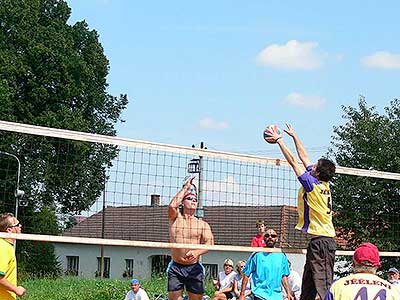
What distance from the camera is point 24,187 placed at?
30.9 metres

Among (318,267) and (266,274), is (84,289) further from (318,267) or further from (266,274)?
(318,267)

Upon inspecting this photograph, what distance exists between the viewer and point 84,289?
29.1 m

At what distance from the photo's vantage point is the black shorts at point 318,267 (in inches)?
384

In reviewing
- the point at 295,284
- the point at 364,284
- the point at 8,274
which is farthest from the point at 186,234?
the point at 295,284

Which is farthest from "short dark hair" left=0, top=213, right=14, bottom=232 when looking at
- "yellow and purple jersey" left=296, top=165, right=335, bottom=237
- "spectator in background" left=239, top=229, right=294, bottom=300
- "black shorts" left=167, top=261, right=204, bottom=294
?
Result: "spectator in background" left=239, top=229, right=294, bottom=300

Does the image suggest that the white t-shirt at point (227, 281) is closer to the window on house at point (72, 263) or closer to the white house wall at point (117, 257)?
the white house wall at point (117, 257)

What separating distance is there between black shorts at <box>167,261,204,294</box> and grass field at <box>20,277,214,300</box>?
14659 millimetres

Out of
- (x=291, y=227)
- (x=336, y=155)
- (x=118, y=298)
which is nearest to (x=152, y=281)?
(x=118, y=298)

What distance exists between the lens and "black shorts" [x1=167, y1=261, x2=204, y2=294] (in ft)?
37.6

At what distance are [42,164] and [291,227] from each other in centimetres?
1346

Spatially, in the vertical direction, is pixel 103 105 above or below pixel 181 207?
above

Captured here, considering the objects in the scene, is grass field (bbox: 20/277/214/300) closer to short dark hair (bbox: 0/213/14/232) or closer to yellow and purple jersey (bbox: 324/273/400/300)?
short dark hair (bbox: 0/213/14/232)

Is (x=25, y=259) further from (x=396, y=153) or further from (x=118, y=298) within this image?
(x=396, y=153)

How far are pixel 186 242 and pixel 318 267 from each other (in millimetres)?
2214
